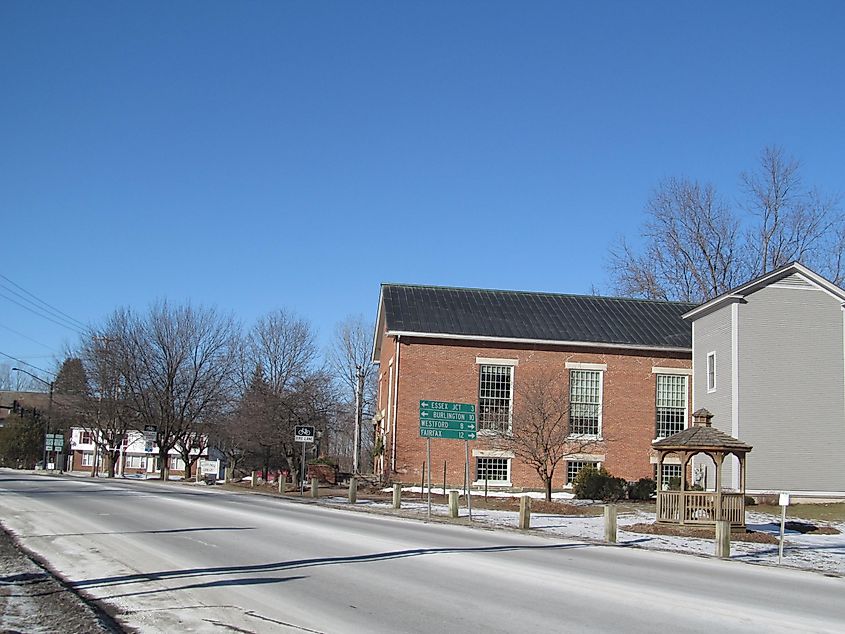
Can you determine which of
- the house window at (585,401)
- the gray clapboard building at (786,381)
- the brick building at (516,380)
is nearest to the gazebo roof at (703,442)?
the gray clapboard building at (786,381)

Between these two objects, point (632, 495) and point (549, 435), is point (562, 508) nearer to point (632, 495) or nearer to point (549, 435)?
point (549, 435)

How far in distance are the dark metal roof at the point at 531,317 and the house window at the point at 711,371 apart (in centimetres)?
512

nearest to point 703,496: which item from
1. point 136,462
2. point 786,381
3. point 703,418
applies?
point 703,418

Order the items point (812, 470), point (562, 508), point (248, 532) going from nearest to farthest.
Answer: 1. point (248, 532)
2. point (562, 508)
3. point (812, 470)

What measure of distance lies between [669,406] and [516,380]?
8.19m

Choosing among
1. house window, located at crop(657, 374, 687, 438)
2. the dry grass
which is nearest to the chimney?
the dry grass

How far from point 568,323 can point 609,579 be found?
1299 inches

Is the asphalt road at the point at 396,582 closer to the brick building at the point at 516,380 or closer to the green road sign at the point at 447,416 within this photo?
the green road sign at the point at 447,416

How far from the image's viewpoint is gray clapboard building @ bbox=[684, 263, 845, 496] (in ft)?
119

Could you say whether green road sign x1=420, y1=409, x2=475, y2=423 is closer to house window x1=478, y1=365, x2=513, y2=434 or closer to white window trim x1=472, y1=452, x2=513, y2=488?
house window x1=478, y1=365, x2=513, y2=434

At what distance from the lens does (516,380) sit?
43906 millimetres

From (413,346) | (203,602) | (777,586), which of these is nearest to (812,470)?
(413,346)

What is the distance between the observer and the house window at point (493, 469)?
143 ft

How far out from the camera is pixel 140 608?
33.6 ft
